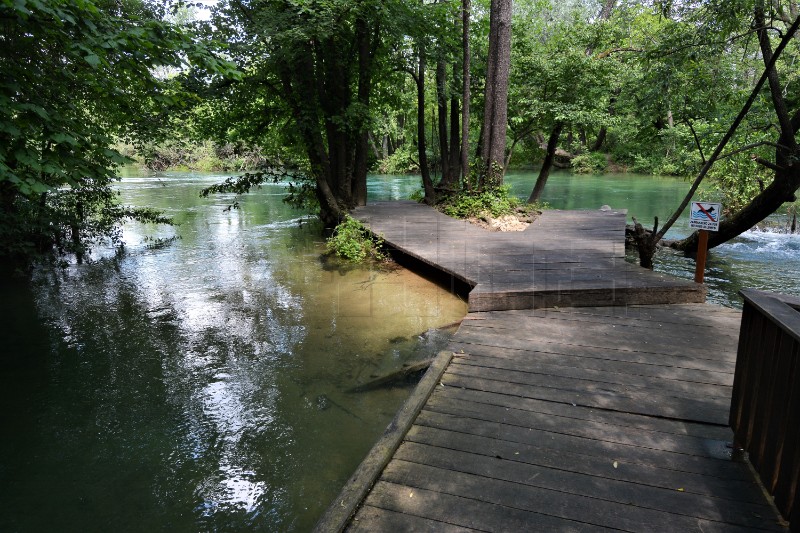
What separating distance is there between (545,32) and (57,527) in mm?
19838

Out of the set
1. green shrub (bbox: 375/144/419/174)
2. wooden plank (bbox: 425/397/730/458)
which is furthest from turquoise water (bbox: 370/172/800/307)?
green shrub (bbox: 375/144/419/174)

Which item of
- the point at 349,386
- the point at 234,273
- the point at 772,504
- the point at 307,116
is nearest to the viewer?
the point at 772,504

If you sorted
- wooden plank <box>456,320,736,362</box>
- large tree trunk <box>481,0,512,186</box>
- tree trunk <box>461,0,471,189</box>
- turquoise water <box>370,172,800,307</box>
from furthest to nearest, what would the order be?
tree trunk <box>461,0,471,189</box>
large tree trunk <box>481,0,512,186</box>
turquoise water <box>370,172,800,307</box>
wooden plank <box>456,320,736,362</box>

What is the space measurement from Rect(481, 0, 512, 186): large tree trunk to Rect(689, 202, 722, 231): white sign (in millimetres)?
6155

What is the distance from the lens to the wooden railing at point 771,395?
80.0 inches

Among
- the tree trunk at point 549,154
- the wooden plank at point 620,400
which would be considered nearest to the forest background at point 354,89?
the tree trunk at point 549,154

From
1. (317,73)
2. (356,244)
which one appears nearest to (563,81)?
(317,73)

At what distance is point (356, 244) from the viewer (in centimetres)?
998

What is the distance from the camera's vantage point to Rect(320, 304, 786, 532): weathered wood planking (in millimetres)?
2291

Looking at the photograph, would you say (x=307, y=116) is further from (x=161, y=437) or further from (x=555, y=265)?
(x=161, y=437)

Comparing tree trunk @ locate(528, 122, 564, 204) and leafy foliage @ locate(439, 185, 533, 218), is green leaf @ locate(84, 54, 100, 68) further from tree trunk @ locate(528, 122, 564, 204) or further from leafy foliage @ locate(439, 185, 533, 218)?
tree trunk @ locate(528, 122, 564, 204)

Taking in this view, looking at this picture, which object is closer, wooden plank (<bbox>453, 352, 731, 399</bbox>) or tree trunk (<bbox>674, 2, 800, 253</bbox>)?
wooden plank (<bbox>453, 352, 731, 399</bbox>)

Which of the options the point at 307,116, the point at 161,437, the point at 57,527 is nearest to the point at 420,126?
the point at 307,116

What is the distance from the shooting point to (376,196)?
72.9ft
